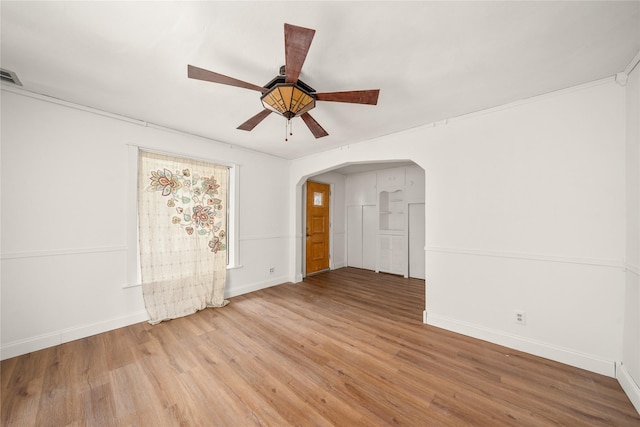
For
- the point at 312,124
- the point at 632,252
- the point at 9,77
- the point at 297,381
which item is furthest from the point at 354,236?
the point at 9,77

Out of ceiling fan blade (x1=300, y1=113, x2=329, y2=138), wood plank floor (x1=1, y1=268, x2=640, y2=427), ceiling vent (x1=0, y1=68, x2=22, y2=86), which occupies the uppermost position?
ceiling vent (x1=0, y1=68, x2=22, y2=86)

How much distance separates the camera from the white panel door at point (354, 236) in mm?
6211

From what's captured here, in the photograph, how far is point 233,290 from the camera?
3959 mm

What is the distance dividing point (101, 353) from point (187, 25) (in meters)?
3.11

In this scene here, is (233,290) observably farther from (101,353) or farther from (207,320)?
(101,353)

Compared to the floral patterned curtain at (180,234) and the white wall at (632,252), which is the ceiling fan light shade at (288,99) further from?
the white wall at (632,252)

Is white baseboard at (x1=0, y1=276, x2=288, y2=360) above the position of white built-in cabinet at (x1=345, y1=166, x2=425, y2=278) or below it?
below

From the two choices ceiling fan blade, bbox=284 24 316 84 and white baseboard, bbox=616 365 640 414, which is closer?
ceiling fan blade, bbox=284 24 316 84

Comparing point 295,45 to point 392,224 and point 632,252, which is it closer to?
point 632,252

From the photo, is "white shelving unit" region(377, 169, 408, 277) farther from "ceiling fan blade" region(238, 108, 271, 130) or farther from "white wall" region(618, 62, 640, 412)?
"ceiling fan blade" region(238, 108, 271, 130)

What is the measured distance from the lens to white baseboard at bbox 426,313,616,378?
2037mm

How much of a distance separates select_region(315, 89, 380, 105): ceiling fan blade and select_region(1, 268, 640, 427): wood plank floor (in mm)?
2315

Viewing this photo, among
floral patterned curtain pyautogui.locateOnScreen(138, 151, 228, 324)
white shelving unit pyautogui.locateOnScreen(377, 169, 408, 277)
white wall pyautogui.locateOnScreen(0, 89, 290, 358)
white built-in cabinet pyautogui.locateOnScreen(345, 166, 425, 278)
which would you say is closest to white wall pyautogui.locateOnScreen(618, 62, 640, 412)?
white built-in cabinet pyautogui.locateOnScreen(345, 166, 425, 278)

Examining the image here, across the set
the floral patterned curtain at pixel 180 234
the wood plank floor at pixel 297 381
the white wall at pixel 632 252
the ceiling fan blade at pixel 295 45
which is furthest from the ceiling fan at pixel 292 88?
the wood plank floor at pixel 297 381
